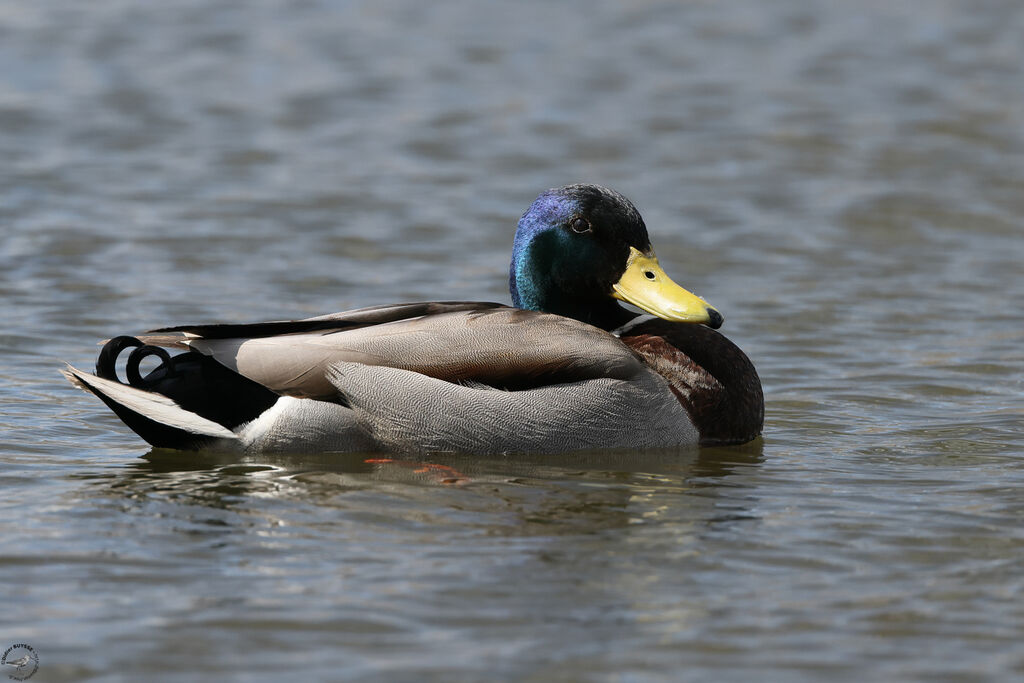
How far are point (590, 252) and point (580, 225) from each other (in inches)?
5.2

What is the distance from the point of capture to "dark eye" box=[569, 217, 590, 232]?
7219mm

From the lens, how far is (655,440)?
269 inches

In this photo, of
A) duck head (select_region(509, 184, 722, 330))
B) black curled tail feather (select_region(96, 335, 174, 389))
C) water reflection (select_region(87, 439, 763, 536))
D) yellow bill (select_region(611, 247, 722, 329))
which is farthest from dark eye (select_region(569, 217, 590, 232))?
black curled tail feather (select_region(96, 335, 174, 389))

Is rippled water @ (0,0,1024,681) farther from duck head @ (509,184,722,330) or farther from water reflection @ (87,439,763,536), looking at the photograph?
duck head @ (509,184,722,330)

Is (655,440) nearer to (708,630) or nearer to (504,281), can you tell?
(708,630)

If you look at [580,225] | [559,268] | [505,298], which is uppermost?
[580,225]

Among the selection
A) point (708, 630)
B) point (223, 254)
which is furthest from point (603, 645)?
point (223, 254)

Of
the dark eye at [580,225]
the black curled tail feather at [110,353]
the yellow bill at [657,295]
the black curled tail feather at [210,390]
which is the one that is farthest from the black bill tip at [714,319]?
the black curled tail feather at [110,353]

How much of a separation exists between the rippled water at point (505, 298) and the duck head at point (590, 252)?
0.79 meters

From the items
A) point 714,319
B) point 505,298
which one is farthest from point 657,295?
point 505,298

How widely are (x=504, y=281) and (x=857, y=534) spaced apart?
4.93 meters

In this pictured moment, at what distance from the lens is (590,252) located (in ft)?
23.6

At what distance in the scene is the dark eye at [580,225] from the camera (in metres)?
7.22

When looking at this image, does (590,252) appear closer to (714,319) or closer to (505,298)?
(714,319)
